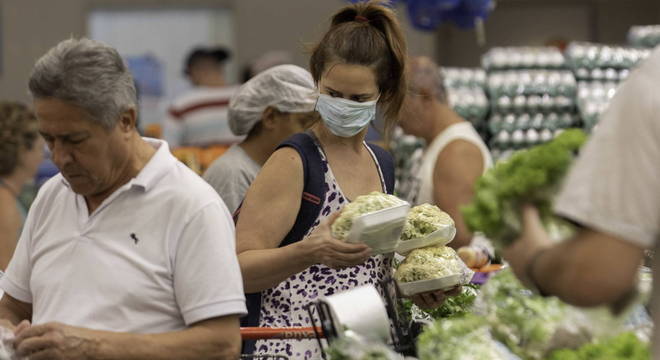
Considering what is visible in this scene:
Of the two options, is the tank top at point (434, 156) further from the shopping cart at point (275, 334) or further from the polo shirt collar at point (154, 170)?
the polo shirt collar at point (154, 170)

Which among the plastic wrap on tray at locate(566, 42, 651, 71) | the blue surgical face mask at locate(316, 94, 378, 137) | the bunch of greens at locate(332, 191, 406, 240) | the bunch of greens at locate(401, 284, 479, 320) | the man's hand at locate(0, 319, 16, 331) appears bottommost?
the plastic wrap on tray at locate(566, 42, 651, 71)

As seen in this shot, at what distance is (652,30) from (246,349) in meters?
5.17

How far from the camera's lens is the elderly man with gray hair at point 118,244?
2.49m

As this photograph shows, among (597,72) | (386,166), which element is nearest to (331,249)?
(386,166)

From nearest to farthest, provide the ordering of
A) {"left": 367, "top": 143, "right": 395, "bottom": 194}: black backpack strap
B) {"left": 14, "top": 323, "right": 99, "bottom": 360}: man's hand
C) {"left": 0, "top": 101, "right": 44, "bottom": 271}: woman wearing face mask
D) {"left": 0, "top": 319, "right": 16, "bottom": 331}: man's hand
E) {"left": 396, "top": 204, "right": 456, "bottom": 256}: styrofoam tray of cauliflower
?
{"left": 14, "top": 323, "right": 99, "bottom": 360}: man's hand → {"left": 0, "top": 319, "right": 16, "bottom": 331}: man's hand → {"left": 396, "top": 204, "right": 456, "bottom": 256}: styrofoam tray of cauliflower → {"left": 367, "top": 143, "right": 395, "bottom": 194}: black backpack strap → {"left": 0, "top": 101, "right": 44, "bottom": 271}: woman wearing face mask

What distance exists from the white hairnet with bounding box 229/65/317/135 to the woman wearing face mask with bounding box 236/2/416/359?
0.96 m

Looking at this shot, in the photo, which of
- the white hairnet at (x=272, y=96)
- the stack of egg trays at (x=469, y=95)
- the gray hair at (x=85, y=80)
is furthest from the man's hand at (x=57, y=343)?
the stack of egg trays at (x=469, y=95)

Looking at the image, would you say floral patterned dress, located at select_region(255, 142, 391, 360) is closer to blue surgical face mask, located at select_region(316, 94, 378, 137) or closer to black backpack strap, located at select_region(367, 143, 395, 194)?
blue surgical face mask, located at select_region(316, 94, 378, 137)

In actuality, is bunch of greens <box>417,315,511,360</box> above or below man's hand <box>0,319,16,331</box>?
above

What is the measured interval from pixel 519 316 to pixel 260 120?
223cm

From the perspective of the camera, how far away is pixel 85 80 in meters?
2.49

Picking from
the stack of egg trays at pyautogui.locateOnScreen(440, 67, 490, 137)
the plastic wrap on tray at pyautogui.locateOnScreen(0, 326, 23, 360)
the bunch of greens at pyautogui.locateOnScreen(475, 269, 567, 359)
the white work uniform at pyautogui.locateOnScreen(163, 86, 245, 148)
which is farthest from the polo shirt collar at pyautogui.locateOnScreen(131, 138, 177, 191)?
the white work uniform at pyautogui.locateOnScreen(163, 86, 245, 148)

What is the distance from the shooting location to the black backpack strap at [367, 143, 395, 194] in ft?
11.4

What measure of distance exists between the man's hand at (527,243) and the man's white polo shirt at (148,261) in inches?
29.5
